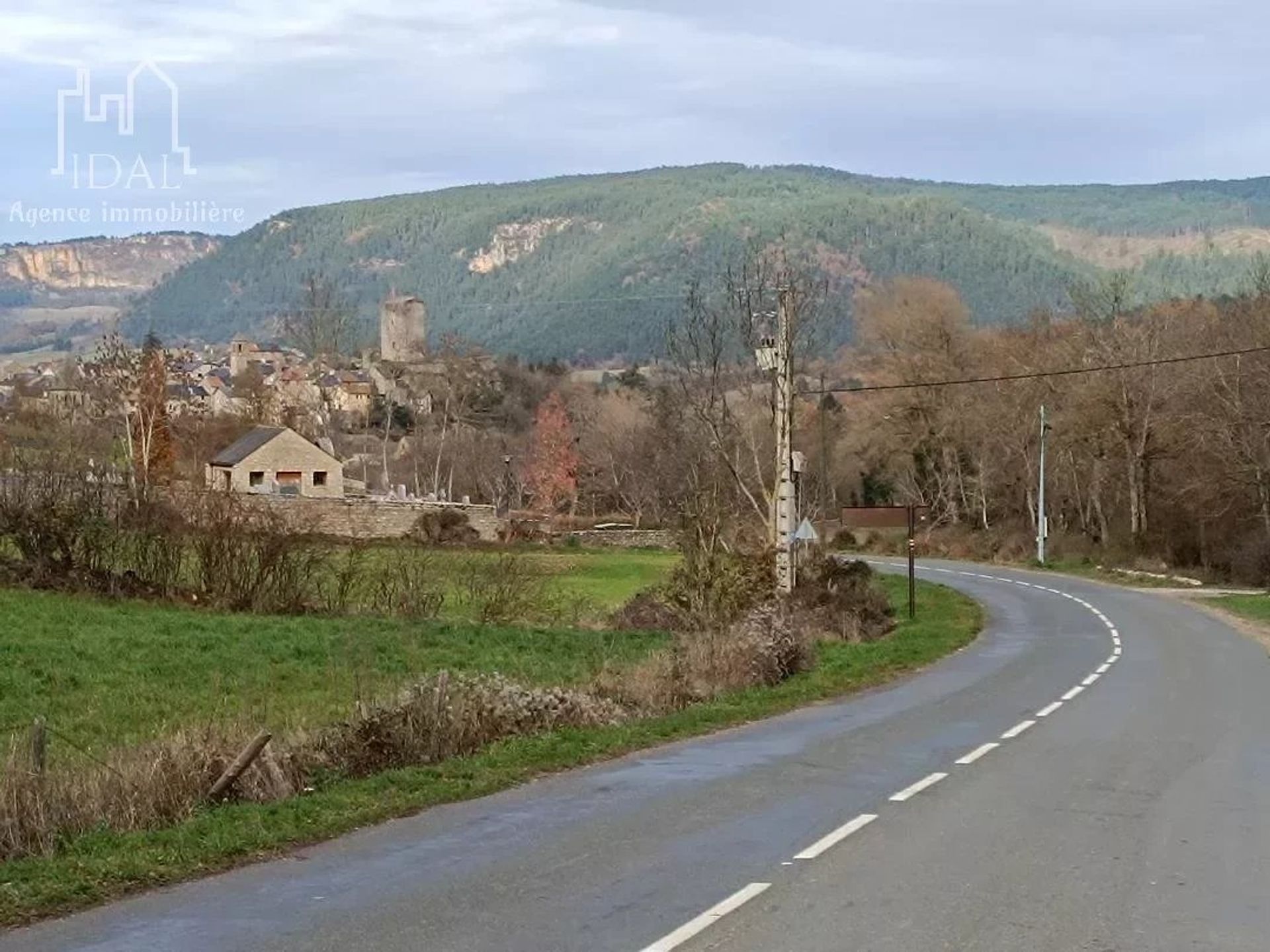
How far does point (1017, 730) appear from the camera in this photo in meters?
17.3

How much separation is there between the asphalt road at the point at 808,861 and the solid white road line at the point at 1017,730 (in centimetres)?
10

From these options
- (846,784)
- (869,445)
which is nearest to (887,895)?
(846,784)

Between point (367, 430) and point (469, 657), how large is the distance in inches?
3650

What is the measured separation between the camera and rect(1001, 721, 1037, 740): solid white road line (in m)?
16.7

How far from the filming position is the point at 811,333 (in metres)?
41.8

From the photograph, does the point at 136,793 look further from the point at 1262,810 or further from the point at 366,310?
the point at 366,310

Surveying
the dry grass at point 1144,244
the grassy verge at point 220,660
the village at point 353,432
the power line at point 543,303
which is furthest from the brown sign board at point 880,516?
the dry grass at point 1144,244

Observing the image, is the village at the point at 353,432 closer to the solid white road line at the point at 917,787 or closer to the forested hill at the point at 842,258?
the forested hill at the point at 842,258

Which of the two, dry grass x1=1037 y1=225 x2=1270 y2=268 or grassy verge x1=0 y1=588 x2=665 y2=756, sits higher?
dry grass x1=1037 y1=225 x2=1270 y2=268

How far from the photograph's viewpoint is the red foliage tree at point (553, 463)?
9650 cm

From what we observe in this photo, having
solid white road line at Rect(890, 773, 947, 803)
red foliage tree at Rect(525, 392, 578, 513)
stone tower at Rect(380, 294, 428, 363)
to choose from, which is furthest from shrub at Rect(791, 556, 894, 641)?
stone tower at Rect(380, 294, 428, 363)

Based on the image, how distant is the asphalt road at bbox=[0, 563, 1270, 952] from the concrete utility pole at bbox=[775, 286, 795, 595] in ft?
42.2

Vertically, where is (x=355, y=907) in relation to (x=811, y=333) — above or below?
below

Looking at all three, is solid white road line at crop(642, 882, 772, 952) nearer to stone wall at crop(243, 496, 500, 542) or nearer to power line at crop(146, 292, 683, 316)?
stone wall at crop(243, 496, 500, 542)
